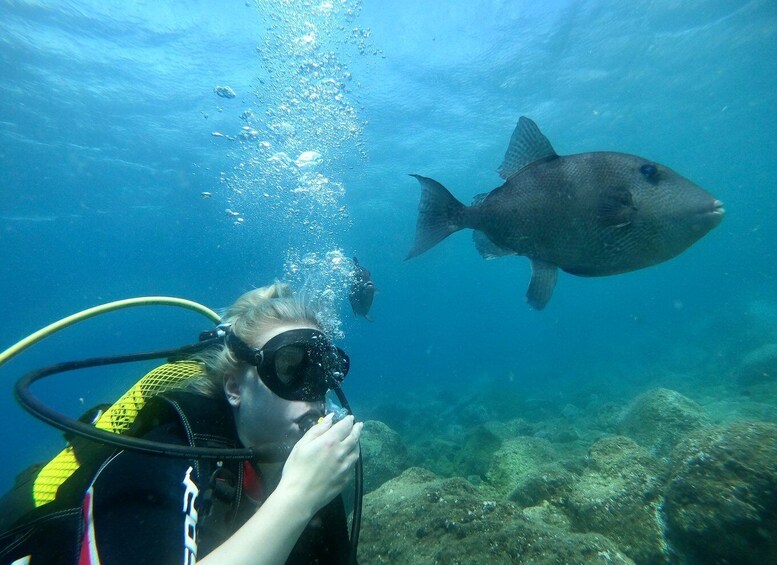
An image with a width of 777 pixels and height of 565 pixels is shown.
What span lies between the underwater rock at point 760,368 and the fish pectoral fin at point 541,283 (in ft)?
56.2

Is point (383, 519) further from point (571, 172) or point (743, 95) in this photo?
point (743, 95)

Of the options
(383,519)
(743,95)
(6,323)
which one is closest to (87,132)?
(383,519)

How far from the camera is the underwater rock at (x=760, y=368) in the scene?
1402 cm

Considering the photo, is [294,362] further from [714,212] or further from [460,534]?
[460,534]

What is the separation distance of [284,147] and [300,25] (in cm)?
655

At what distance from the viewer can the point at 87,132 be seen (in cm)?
2002

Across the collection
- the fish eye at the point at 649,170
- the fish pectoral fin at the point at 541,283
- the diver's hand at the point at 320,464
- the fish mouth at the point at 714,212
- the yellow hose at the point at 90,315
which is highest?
the fish eye at the point at 649,170

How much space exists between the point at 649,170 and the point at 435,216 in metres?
1.21

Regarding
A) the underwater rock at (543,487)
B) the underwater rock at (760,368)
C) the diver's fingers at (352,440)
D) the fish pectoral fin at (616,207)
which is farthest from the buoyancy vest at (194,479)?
the underwater rock at (760,368)

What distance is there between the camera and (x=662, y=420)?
7.67 m

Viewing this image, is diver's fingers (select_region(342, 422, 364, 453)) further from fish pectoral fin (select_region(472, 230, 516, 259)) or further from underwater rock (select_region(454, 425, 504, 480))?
underwater rock (select_region(454, 425, 504, 480))

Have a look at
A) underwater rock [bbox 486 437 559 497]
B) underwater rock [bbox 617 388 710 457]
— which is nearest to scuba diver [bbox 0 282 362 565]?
underwater rock [bbox 486 437 559 497]

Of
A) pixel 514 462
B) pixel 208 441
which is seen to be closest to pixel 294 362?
pixel 208 441

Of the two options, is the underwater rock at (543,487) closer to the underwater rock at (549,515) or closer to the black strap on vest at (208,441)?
the underwater rock at (549,515)
